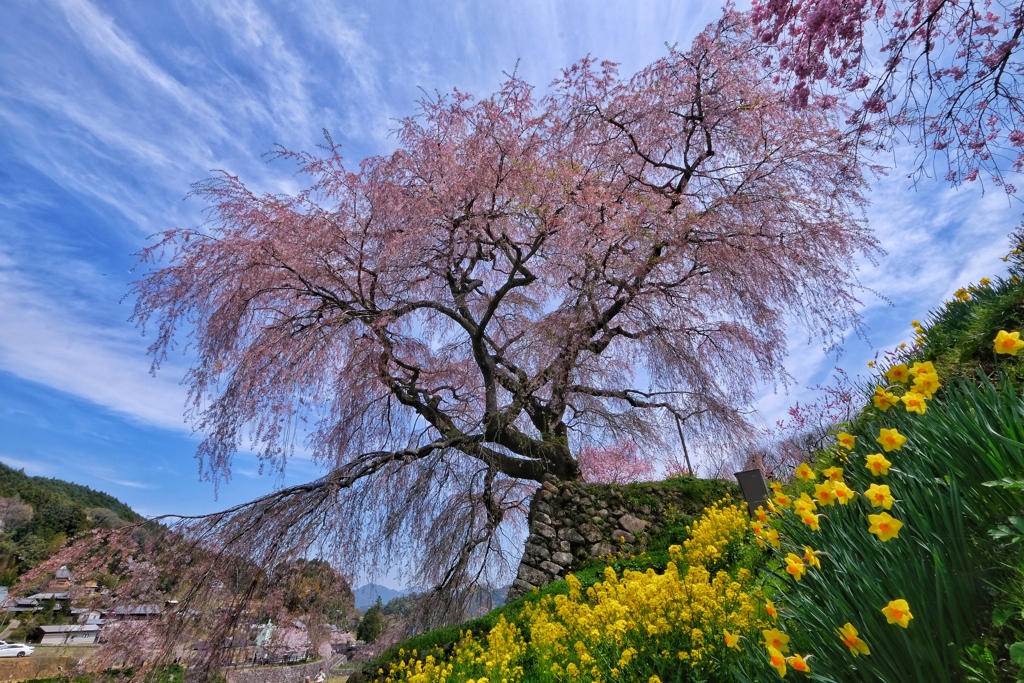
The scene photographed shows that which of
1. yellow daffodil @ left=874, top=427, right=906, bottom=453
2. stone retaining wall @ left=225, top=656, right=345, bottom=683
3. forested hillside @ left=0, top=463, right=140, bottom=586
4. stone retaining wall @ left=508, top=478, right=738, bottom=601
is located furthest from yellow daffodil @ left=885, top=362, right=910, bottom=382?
forested hillside @ left=0, top=463, right=140, bottom=586

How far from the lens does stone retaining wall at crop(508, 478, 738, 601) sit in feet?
28.0

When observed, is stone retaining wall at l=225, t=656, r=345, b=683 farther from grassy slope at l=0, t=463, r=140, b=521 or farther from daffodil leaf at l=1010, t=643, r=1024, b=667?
A: daffodil leaf at l=1010, t=643, r=1024, b=667

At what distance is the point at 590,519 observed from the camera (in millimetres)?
8766

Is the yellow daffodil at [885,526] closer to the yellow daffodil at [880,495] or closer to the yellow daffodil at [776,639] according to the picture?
the yellow daffodil at [880,495]

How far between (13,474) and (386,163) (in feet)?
231

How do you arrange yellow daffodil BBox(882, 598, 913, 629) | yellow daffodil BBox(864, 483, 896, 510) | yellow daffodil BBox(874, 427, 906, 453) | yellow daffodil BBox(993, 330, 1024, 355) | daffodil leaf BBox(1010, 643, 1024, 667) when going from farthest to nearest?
1. yellow daffodil BBox(874, 427, 906, 453)
2. yellow daffodil BBox(993, 330, 1024, 355)
3. yellow daffodil BBox(864, 483, 896, 510)
4. yellow daffodil BBox(882, 598, 913, 629)
5. daffodil leaf BBox(1010, 643, 1024, 667)

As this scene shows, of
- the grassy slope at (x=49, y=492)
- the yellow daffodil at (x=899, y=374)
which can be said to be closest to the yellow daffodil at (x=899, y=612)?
the yellow daffodil at (x=899, y=374)

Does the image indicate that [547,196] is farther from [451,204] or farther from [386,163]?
[386,163]

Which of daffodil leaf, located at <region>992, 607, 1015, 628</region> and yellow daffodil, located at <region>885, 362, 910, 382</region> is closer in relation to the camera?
daffodil leaf, located at <region>992, 607, 1015, 628</region>

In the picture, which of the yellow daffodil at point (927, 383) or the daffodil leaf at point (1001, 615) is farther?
the yellow daffodil at point (927, 383)

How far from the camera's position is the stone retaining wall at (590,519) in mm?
8523

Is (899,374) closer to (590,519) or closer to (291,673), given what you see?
(590,519)

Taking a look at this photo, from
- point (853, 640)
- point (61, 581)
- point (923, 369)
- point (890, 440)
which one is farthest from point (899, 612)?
point (61, 581)

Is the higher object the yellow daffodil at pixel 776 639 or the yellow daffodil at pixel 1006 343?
the yellow daffodil at pixel 1006 343
